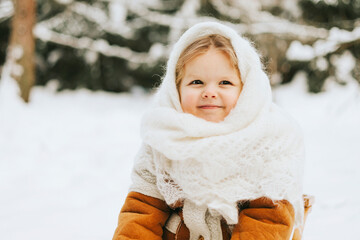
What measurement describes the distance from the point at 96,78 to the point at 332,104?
5329 millimetres

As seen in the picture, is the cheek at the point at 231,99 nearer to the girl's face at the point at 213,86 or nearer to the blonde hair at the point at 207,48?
the girl's face at the point at 213,86

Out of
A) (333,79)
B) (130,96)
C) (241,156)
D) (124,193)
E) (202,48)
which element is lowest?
(130,96)

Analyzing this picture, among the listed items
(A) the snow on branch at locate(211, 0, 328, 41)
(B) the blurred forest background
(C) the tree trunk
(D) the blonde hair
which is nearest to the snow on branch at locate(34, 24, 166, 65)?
(B) the blurred forest background

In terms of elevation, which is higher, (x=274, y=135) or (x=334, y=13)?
(x=334, y=13)

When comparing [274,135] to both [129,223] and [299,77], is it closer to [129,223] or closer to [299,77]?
[129,223]

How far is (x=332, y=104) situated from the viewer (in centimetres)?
636

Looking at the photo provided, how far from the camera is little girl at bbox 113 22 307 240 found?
1290mm

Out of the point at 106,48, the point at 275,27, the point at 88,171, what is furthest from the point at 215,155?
the point at 106,48

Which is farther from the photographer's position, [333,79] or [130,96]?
[130,96]

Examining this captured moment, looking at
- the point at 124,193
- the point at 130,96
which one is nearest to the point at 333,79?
the point at 130,96

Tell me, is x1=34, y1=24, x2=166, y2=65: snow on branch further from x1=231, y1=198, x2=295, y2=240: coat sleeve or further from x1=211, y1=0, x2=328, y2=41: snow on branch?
x1=231, y1=198, x2=295, y2=240: coat sleeve

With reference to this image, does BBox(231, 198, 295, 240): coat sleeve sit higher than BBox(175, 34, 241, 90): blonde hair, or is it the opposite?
BBox(175, 34, 241, 90): blonde hair

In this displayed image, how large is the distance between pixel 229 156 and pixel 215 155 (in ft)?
0.18

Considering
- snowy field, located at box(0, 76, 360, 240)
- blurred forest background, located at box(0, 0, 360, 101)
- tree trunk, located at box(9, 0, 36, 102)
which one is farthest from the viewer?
blurred forest background, located at box(0, 0, 360, 101)
